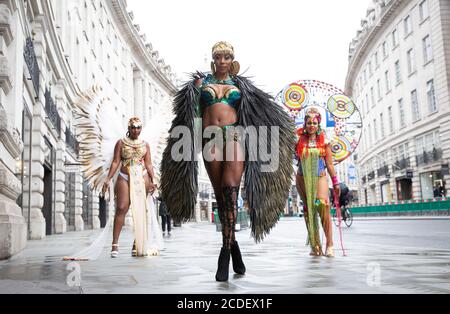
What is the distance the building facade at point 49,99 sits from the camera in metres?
8.00

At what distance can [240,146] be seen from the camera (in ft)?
14.4

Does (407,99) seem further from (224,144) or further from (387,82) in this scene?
(224,144)

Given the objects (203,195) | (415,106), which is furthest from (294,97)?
(203,195)

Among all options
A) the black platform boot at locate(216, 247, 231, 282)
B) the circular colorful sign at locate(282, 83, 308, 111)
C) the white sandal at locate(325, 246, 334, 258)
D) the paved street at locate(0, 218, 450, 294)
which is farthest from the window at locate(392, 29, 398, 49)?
the black platform boot at locate(216, 247, 231, 282)

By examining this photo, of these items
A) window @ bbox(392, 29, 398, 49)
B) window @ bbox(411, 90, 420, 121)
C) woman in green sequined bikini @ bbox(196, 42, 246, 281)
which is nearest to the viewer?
woman in green sequined bikini @ bbox(196, 42, 246, 281)

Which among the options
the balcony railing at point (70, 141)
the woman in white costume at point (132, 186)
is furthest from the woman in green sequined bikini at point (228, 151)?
the balcony railing at point (70, 141)

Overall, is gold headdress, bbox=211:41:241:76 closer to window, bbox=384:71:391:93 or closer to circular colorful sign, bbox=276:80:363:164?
circular colorful sign, bbox=276:80:363:164

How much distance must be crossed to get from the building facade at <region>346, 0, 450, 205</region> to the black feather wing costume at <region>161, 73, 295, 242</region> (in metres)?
30.2

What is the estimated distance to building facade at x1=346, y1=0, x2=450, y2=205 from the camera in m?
34.4

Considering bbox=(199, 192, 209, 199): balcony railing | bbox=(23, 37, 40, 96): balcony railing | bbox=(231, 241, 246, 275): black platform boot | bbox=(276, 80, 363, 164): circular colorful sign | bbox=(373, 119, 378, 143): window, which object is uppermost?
bbox=(373, 119, 378, 143): window

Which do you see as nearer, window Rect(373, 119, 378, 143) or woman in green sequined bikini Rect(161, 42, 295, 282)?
woman in green sequined bikini Rect(161, 42, 295, 282)

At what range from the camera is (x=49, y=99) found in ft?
58.5
